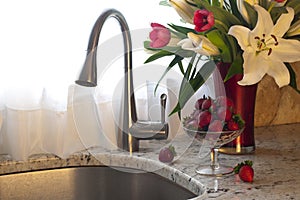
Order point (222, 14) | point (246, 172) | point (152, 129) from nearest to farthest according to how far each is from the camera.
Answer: point (246, 172) < point (222, 14) < point (152, 129)

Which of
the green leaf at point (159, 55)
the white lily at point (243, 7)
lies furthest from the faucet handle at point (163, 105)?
the white lily at point (243, 7)

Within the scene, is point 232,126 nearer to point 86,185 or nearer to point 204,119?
point 204,119

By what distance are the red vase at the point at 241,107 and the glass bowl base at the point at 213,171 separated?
0.45 ft

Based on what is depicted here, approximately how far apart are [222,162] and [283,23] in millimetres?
381

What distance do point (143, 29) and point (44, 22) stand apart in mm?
278

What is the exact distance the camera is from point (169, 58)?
1.72 m

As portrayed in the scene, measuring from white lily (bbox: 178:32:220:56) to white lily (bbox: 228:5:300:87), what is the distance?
0.09 meters

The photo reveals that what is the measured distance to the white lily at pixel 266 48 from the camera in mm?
1429

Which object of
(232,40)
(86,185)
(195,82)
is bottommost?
(86,185)

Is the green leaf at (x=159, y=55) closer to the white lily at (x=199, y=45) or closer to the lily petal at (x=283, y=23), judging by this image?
the white lily at (x=199, y=45)

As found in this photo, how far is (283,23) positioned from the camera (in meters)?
1.45

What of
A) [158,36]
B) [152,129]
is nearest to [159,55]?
[158,36]

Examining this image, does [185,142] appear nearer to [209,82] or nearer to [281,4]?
[209,82]

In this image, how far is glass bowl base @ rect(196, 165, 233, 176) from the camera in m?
1.46
